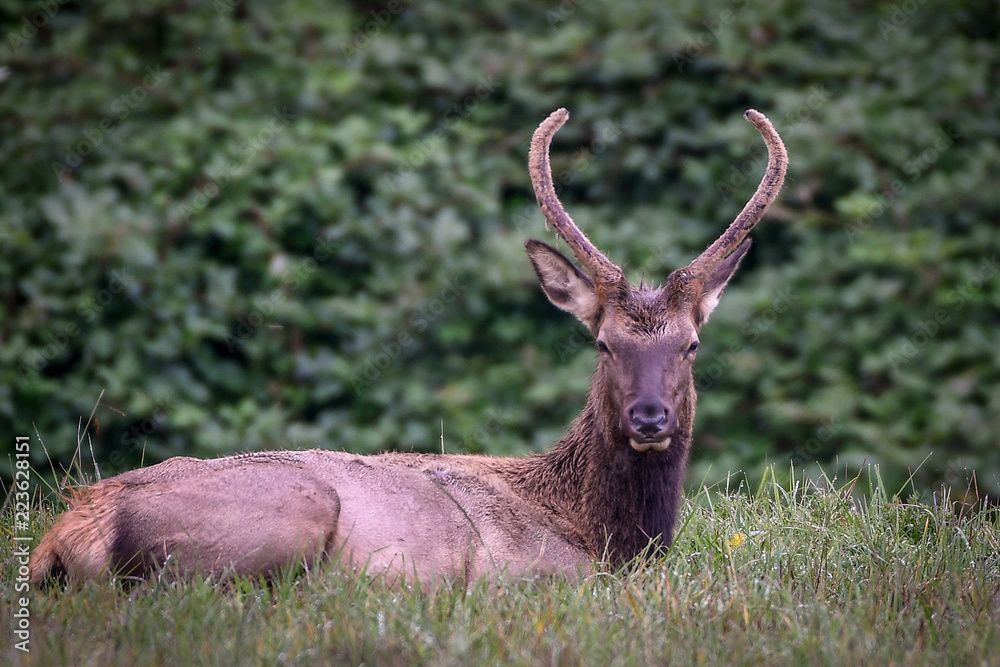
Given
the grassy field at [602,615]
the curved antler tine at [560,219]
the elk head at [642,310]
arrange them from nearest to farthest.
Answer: the grassy field at [602,615]
the elk head at [642,310]
the curved antler tine at [560,219]

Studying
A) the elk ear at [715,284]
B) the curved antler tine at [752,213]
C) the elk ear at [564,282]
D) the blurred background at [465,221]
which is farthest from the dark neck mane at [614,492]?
the blurred background at [465,221]

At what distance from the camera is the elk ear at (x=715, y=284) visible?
16.3 ft

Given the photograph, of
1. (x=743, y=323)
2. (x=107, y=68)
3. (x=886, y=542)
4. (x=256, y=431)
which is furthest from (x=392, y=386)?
(x=886, y=542)

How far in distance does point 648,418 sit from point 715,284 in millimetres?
888

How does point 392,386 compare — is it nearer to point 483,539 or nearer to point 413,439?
point 413,439

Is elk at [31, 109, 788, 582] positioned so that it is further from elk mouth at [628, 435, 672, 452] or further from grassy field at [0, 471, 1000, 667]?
grassy field at [0, 471, 1000, 667]

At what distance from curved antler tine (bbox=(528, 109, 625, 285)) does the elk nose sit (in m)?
0.60

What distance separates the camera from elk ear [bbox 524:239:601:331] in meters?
4.95

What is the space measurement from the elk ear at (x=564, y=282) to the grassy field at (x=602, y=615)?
114cm

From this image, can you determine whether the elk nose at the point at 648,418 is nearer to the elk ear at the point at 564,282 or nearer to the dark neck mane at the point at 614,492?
the dark neck mane at the point at 614,492

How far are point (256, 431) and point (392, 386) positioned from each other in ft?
2.69

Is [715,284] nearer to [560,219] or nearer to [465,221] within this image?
[560,219]

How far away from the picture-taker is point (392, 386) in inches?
267

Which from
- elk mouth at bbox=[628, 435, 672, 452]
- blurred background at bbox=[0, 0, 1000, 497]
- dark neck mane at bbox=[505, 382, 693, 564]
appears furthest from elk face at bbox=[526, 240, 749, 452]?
blurred background at bbox=[0, 0, 1000, 497]
